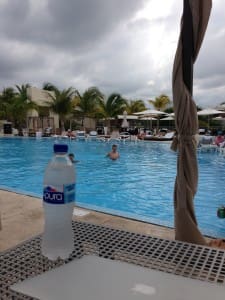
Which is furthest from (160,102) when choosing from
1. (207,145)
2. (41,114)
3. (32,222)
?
(32,222)

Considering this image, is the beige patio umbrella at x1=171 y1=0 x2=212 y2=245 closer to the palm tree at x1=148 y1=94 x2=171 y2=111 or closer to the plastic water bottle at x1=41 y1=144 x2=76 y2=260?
the plastic water bottle at x1=41 y1=144 x2=76 y2=260

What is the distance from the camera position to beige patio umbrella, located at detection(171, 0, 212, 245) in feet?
6.23

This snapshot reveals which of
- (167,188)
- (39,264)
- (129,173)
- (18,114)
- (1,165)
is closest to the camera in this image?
(39,264)

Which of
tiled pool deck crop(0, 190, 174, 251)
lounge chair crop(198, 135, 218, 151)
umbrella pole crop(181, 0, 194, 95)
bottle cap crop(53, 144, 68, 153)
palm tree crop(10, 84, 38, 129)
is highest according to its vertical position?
palm tree crop(10, 84, 38, 129)

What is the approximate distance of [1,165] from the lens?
10.9 metres

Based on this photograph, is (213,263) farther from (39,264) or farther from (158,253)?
(39,264)

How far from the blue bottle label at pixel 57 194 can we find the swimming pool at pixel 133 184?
7.88 feet

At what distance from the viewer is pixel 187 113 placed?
76.2 inches

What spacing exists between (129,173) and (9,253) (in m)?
7.95

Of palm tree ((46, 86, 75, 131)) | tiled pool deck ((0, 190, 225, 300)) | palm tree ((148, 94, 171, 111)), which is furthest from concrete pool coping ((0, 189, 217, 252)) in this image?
palm tree ((148, 94, 171, 111))

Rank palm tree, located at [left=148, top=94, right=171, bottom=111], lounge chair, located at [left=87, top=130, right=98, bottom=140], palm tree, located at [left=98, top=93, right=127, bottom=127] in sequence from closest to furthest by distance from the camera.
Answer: lounge chair, located at [left=87, top=130, right=98, bottom=140], palm tree, located at [left=98, top=93, right=127, bottom=127], palm tree, located at [left=148, top=94, right=171, bottom=111]

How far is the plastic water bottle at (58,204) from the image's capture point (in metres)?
1.07

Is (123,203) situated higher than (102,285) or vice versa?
(102,285)

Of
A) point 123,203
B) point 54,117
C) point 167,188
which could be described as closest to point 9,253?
point 123,203
